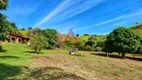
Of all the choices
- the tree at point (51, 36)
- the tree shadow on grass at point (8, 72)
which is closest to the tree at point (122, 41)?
the tree at point (51, 36)

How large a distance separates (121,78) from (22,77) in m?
9.25

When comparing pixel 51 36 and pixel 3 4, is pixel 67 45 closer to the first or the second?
pixel 51 36

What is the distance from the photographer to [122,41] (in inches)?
1658

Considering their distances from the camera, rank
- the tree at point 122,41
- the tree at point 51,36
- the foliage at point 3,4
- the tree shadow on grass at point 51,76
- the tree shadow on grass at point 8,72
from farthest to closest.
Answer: the tree at point 51,36, the tree at point 122,41, the foliage at point 3,4, the tree shadow on grass at point 51,76, the tree shadow on grass at point 8,72

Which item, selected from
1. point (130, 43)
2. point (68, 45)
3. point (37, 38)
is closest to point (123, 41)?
point (130, 43)

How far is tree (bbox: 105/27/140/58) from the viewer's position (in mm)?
41500

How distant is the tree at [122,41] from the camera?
41.5m

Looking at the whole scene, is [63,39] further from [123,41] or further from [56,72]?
[56,72]

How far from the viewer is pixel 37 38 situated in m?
35.3

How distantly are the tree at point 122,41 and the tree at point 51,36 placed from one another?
17205 millimetres

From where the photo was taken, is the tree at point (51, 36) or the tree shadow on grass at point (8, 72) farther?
the tree at point (51, 36)

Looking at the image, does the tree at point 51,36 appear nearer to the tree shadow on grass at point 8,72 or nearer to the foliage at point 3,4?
Result: the foliage at point 3,4

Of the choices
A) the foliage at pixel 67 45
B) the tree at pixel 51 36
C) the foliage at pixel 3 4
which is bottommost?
the foliage at pixel 67 45

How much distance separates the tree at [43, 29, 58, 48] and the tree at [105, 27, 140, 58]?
17205mm
